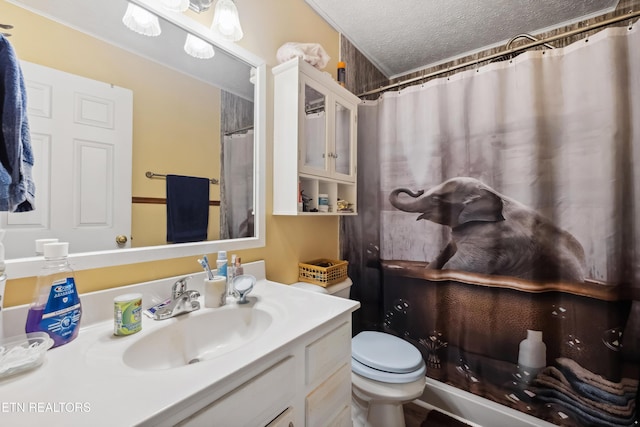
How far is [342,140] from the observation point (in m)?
1.51

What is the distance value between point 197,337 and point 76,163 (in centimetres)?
63

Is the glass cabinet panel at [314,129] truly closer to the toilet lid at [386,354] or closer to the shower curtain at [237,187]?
the shower curtain at [237,187]

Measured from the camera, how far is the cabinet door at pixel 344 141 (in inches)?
57.2

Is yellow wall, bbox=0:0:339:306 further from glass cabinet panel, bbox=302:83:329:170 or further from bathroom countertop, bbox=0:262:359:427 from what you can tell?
glass cabinet panel, bbox=302:83:329:170

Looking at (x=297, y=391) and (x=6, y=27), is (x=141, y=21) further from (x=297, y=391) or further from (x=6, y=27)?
(x=297, y=391)

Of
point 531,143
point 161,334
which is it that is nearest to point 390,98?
point 531,143

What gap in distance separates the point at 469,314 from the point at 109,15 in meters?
1.97

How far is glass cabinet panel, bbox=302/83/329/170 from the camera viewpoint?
1270mm

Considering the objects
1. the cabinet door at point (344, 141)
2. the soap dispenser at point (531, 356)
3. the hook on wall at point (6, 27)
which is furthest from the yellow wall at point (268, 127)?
the soap dispenser at point (531, 356)

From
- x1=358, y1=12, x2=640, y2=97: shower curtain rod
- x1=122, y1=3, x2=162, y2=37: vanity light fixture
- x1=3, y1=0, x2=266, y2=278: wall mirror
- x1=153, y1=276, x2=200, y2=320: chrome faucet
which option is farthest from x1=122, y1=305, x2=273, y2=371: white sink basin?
x1=358, y1=12, x2=640, y2=97: shower curtain rod

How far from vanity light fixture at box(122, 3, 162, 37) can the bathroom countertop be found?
86 cm

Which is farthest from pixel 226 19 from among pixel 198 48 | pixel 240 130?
pixel 240 130

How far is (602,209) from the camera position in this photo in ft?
3.74

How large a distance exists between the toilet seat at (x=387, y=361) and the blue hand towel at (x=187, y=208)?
0.89 metres
